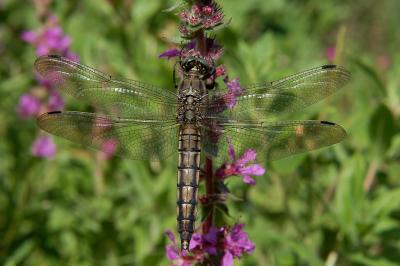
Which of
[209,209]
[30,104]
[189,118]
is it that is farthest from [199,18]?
[30,104]

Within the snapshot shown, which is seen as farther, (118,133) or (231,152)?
(118,133)

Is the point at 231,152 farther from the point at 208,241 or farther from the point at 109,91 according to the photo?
the point at 109,91

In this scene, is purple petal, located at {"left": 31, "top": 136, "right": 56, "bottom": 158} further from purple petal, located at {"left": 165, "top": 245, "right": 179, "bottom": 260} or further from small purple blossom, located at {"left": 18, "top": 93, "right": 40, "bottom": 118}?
purple petal, located at {"left": 165, "top": 245, "right": 179, "bottom": 260}

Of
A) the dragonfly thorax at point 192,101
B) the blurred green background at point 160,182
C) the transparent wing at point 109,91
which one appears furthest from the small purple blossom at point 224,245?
the transparent wing at point 109,91

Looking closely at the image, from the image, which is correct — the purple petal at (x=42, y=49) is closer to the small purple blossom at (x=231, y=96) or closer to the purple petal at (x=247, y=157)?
the small purple blossom at (x=231, y=96)

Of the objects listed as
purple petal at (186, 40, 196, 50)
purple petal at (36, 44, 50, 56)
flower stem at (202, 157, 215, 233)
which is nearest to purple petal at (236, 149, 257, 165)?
flower stem at (202, 157, 215, 233)

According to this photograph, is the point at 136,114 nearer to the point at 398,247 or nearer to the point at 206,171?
the point at 206,171
